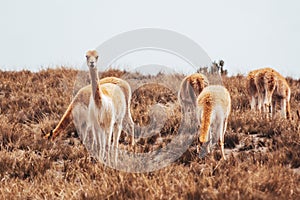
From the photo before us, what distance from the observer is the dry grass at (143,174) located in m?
5.47

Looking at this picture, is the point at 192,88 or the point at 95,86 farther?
the point at 192,88

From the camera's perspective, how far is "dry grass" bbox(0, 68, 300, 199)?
547cm

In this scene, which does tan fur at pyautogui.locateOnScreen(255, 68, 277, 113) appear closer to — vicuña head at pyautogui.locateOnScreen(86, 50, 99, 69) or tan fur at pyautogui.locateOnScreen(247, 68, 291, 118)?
tan fur at pyautogui.locateOnScreen(247, 68, 291, 118)

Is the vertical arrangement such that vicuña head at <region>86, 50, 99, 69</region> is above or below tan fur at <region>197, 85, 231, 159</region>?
above

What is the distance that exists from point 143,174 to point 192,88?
3744 mm

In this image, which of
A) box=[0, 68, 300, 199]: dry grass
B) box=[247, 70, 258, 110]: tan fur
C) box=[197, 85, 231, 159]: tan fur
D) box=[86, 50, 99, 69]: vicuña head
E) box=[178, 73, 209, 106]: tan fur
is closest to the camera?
box=[0, 68, 300, 199]: dry grass

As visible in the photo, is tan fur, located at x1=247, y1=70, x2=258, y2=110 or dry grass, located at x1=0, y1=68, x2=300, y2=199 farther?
tan fur, located at x1=247, y1=70, x2=258, y2=110

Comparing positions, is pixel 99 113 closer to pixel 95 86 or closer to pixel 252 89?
pixel 95 86

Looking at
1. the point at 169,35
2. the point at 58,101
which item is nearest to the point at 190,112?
the point at 169,35

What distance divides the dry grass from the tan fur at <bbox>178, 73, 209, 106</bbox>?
1.84ft

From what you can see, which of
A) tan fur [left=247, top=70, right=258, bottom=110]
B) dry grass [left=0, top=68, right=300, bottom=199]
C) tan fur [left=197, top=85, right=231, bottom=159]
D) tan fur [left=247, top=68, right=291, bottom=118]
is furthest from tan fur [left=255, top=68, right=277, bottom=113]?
tan fur [left=197, top=85, right=231, bottom=159]

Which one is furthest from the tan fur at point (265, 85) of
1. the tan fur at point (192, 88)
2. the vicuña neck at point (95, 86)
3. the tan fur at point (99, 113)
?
the vicuña neck at point (95, 86)

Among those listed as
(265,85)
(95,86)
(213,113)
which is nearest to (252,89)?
(265,85)

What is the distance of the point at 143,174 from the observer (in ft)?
20.0
